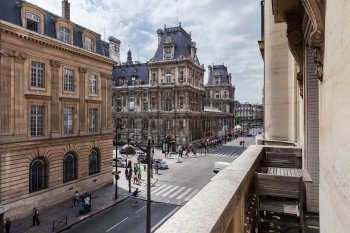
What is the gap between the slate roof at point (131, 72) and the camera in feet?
211

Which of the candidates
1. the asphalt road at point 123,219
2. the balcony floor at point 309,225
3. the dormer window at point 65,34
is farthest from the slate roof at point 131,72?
the balcony floor at point 309,225

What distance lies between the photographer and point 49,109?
2227 centimetres

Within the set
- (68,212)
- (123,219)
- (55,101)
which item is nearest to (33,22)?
(55,101)

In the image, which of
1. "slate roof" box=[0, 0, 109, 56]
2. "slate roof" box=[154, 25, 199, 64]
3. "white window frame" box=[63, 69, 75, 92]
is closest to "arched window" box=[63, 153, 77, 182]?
"white window frame" box=[63, 69, 75, 92]

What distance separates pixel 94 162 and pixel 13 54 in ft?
41.9

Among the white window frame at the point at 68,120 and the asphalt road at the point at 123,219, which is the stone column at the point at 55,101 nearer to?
the white window frame at the point at 68,120

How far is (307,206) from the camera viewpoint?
6336mm

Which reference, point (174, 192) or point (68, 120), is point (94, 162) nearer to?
point (68, 120)

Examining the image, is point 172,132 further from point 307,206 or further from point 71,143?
point 307,206

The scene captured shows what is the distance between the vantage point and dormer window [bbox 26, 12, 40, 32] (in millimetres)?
21175

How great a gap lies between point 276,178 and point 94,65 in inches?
1003

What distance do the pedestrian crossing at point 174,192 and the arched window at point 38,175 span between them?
32.4 feet

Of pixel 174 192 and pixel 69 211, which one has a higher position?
pixel 174 192

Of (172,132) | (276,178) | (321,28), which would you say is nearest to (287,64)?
(276,178)
